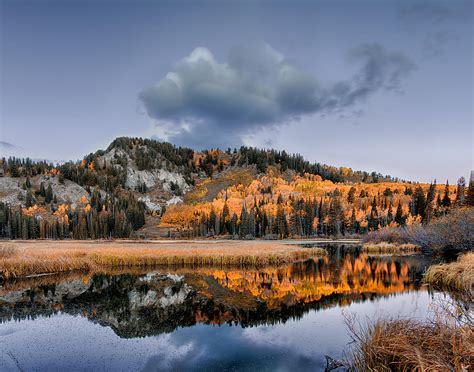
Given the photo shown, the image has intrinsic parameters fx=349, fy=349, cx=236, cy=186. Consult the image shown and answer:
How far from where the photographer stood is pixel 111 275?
3828 centimetres

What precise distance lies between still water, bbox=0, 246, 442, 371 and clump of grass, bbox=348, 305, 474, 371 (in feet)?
3.55

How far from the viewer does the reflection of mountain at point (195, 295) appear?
21.6 m

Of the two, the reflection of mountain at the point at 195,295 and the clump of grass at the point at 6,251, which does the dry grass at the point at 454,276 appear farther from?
the clump of grass at the point at 6,251

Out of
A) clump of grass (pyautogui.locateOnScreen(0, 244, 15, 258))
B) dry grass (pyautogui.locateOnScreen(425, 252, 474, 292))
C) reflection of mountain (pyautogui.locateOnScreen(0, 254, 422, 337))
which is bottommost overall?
reflection of mountain (pyautogui.locateOnScreen(0, 254, 422, 337))

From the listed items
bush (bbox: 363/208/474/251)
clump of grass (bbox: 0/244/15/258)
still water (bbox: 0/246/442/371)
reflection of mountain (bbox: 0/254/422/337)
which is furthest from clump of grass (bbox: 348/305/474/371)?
clump of grass (bbox: 0/244/15/258)

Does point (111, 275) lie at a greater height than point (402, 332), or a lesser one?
lesser

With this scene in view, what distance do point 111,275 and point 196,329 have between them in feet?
73.0

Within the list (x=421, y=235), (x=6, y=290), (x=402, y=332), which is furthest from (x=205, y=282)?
(x=421, y=235)

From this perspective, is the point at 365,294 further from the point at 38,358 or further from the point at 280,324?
the point at 38,358

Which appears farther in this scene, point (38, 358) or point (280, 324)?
point (280, 324)

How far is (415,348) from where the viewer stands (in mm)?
8938

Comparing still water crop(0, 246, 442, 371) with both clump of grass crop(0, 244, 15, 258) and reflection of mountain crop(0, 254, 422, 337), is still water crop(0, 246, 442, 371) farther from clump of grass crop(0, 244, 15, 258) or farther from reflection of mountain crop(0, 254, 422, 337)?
clump of grass crop(0, 244, 15, 258)

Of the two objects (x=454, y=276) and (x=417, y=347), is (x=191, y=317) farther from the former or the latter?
(x=454, y=276)

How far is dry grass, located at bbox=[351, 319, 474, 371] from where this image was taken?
343 inches
